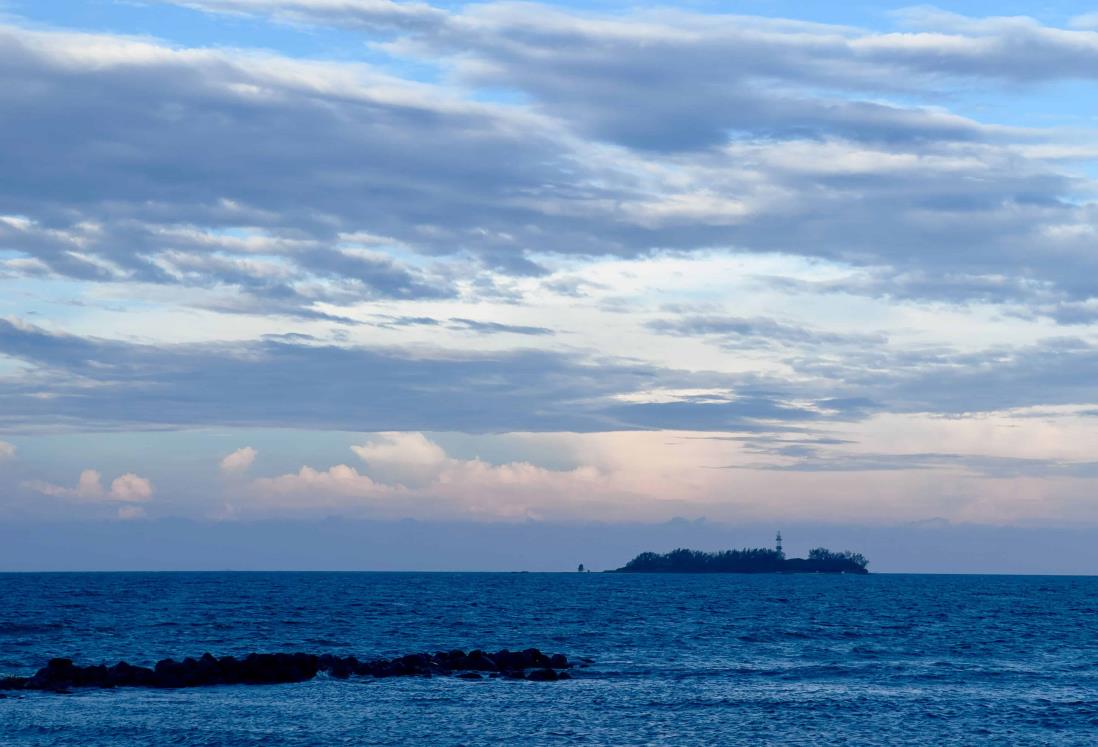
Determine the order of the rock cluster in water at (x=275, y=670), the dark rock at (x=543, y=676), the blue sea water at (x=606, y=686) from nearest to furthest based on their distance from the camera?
the blue sea water at (x=606, y=686) < the rock cluster in water at (x=275, y=670) < the dark rock at (x=543, y=676)

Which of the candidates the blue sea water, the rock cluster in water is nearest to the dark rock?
the rock cluster in water

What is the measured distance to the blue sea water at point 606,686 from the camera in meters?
48.5

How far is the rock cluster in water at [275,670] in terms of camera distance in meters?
60.3

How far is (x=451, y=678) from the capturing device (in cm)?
6538

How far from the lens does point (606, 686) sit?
6262cm

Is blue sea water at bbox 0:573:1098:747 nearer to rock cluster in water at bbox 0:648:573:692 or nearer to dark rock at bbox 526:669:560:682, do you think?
dark rock at bbox 526:669:560:682

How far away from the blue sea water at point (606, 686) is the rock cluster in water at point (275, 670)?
2.09 m

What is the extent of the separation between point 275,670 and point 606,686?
1771 centimetres

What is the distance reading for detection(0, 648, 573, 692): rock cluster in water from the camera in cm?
6034

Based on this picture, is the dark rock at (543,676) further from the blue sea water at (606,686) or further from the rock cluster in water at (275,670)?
the blue sea water at (606,686)

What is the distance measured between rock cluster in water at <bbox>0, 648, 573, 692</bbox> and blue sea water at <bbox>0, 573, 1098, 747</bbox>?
2092 mm

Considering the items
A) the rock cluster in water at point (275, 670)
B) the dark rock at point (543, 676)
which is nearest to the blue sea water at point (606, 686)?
the dark rock at point (543, 676)

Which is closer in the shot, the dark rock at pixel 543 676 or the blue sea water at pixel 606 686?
the blue sea water at pixel 606 686

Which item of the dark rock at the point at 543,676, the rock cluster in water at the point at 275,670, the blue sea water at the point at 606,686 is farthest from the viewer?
the dark rock at the point at 543,676
